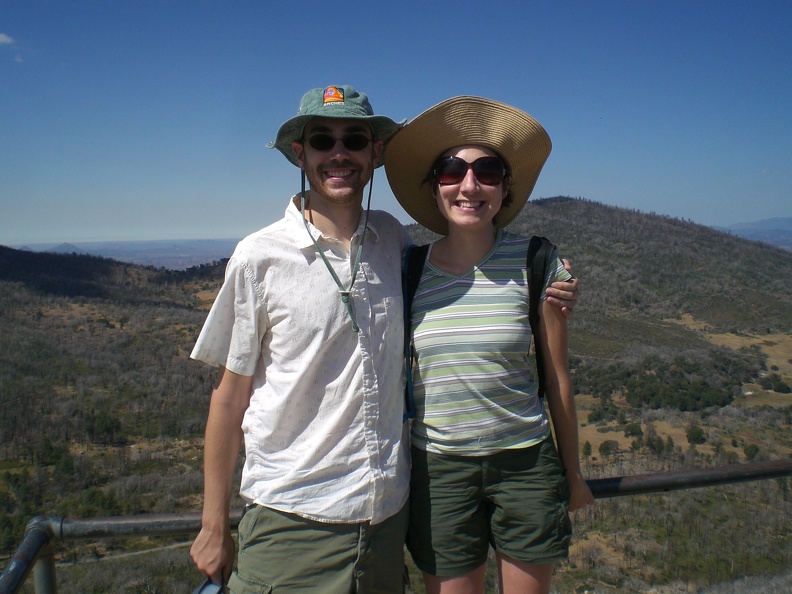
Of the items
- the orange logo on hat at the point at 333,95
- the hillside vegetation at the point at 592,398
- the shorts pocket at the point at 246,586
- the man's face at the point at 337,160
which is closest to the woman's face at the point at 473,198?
the man's face at the point at 337,160

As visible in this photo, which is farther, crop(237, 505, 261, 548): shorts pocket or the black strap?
the black strap

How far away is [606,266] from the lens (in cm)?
4591

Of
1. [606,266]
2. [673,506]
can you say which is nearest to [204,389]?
[673,506]

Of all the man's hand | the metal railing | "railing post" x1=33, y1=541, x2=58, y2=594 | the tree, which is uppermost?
the man's hand

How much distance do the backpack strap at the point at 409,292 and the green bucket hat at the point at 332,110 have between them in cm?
44

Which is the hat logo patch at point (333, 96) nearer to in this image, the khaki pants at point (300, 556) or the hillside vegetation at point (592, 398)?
the khaki pants at point (300, 556)

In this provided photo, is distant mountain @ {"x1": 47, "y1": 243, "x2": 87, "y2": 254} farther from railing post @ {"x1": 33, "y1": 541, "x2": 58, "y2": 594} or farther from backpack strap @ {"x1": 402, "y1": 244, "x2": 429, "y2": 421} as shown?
backpack strap @ {"x1": 402, "y1": 244, "x2": 429, "y2": 421}

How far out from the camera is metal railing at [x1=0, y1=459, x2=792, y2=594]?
1550mm

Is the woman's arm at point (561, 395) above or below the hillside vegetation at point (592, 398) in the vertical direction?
above

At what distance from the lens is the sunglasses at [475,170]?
78.1 inches

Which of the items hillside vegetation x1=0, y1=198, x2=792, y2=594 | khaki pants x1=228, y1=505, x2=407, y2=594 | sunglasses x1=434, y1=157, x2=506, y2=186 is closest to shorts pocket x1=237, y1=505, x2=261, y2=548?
khaki pants x1=228, y1=505, x2=407, y2=594

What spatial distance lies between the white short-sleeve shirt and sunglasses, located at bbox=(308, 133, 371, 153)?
297 mm

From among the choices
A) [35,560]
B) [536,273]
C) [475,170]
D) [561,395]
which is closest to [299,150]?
[475,170]

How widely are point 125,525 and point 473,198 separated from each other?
4.79ft
